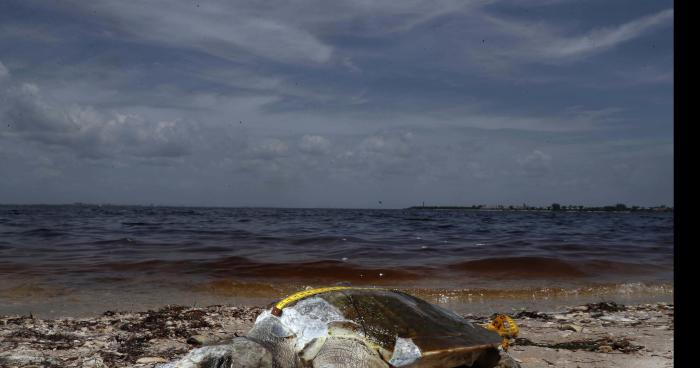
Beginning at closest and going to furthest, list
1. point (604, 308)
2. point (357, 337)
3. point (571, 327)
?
point (357, 337)
point (571, 327)
point (604, 308)

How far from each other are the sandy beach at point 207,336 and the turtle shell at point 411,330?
106cm

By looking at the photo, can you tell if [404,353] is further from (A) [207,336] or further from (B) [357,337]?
(A) [207,336]

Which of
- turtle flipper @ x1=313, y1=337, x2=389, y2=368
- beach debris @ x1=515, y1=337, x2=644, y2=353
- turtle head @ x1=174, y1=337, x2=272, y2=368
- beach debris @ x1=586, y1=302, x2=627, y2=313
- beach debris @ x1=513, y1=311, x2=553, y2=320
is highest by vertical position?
turtle head @ x1=174, y1=337, x2=272, y2=368

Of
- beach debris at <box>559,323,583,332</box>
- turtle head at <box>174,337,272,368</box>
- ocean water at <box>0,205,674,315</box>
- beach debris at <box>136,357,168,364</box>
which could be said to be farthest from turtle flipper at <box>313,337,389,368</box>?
ocean water at <box>0,205,674,315</box>

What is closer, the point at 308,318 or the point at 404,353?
the point at 404,353

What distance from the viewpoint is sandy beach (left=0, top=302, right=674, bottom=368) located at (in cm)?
451

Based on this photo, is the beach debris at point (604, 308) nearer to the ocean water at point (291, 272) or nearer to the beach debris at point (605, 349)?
the ocean water at point (291, 272)

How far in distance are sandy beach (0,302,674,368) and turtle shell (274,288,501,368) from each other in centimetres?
106

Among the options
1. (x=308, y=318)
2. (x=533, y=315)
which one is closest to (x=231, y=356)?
(x=308, y=318)

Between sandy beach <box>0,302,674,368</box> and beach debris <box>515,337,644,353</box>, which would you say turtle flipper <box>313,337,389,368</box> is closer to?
sandy beach <box>0,302,674,368</box>

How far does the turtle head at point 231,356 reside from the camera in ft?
10.1

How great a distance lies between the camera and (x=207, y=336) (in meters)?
5.38

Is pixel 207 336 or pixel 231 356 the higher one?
pixel 231 356

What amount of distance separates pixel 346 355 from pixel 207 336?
2.49m
